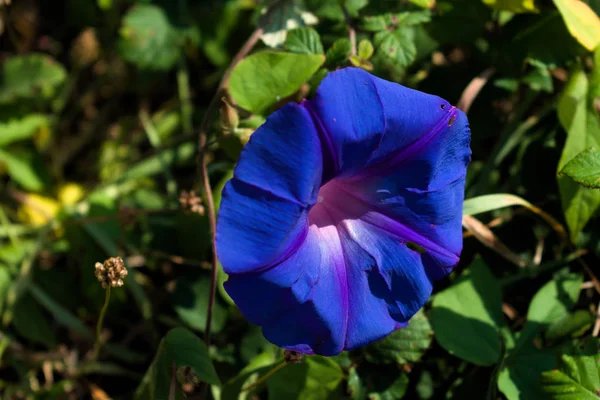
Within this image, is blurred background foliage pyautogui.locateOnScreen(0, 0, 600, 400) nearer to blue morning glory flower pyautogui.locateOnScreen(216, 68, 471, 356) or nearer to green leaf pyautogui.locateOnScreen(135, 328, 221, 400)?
green leaf pyautogui.locateOnScreen(135, 328, 221, 400)

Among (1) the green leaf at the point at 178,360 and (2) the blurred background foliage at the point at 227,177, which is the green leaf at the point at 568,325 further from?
(1) the green leaf at the point at 178,360

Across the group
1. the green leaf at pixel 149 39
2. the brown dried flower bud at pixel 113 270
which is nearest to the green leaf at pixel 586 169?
the brown dried flower bud at pixel 113 270

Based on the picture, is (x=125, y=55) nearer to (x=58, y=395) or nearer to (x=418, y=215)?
(x=58, y=395)

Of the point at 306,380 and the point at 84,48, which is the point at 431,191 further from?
the point at 84,48

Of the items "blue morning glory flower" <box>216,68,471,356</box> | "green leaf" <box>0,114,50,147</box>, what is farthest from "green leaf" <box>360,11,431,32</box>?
"green leaf" <box>0,114,50,147</box>

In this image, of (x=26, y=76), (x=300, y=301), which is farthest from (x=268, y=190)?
(x=26, y=76)

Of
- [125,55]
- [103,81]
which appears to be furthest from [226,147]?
[103,81]

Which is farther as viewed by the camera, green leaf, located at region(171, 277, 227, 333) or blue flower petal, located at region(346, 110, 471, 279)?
green leaf, located at region(171, 277, 227, 333)
